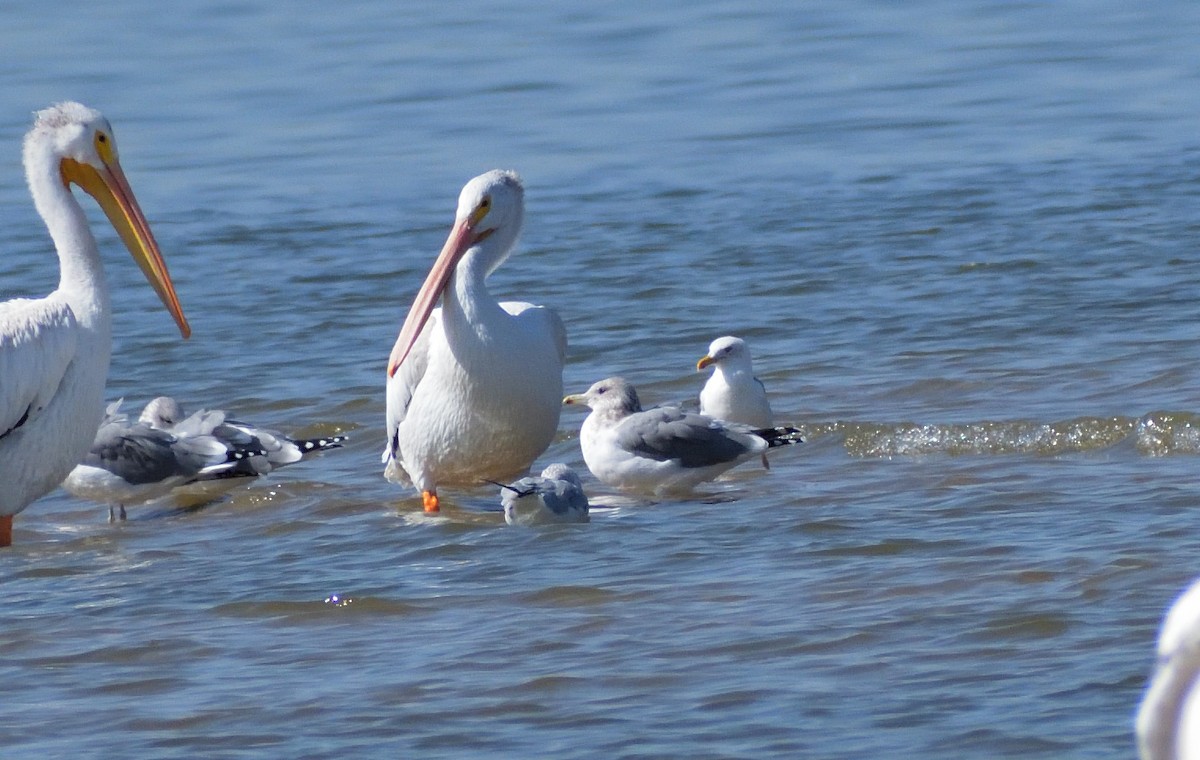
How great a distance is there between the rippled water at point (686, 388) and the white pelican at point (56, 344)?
0.90 ft

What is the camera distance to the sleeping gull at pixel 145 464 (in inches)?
261

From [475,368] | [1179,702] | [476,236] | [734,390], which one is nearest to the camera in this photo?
[1179,702]

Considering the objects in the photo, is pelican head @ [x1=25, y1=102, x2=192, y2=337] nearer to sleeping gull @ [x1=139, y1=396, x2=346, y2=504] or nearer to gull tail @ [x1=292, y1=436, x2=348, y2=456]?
sleeping gull @ [x1=139, y1=396, x2=346, y2=504]

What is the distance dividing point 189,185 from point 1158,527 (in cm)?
922

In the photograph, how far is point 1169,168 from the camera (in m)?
11.4

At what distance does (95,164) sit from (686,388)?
2564mm

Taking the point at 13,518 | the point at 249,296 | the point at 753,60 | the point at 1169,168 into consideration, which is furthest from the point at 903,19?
the point at 13,518

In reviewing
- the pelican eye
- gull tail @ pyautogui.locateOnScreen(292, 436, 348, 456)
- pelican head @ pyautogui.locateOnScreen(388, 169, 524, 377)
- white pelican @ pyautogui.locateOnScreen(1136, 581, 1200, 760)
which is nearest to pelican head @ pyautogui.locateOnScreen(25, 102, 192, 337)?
the pelican eye

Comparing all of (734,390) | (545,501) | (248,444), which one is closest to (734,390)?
(734,390)

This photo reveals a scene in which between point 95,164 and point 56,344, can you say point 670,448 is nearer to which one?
point 56,344

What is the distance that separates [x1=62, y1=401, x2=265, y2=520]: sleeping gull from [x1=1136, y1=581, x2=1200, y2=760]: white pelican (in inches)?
200

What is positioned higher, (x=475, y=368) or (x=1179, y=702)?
(x=1179, y=702)

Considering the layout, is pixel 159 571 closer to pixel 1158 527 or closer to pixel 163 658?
pixel 163 658

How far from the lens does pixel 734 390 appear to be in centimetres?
697
